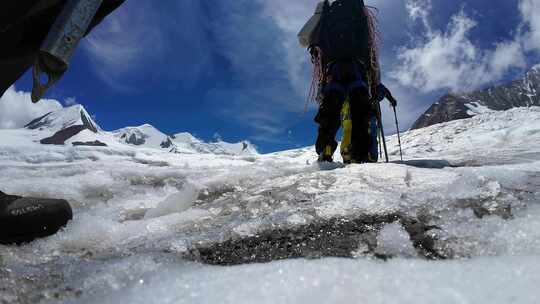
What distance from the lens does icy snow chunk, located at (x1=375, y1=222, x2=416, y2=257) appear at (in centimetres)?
155

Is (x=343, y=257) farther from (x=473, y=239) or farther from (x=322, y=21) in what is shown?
(x=322, y=21)

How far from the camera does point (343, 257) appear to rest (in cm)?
154

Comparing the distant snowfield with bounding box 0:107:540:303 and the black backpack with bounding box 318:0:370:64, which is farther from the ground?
the black backpack with bounding box 318:0:370:64

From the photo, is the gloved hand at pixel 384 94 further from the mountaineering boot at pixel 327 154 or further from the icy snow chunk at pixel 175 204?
the icy snow chunk at pixel 175 204

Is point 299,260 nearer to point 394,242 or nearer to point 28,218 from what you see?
point 394,242

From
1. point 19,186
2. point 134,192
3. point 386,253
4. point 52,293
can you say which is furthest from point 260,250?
point 19,186

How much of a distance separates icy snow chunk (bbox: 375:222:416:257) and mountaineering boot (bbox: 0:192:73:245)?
183 cm

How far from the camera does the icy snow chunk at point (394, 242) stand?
5.09 ft

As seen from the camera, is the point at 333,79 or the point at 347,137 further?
the point at 333,79

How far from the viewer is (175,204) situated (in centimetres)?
270

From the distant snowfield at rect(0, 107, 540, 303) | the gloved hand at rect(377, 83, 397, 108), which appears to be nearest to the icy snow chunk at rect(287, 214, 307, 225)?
the distant snowfield at rect(0, 107, 540, 303)

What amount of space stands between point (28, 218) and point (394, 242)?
1.93 metres

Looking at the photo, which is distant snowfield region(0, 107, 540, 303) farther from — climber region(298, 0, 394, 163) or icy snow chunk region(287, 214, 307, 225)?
climber region(298, 0, 394, 163)

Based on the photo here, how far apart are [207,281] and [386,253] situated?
0.74 m
